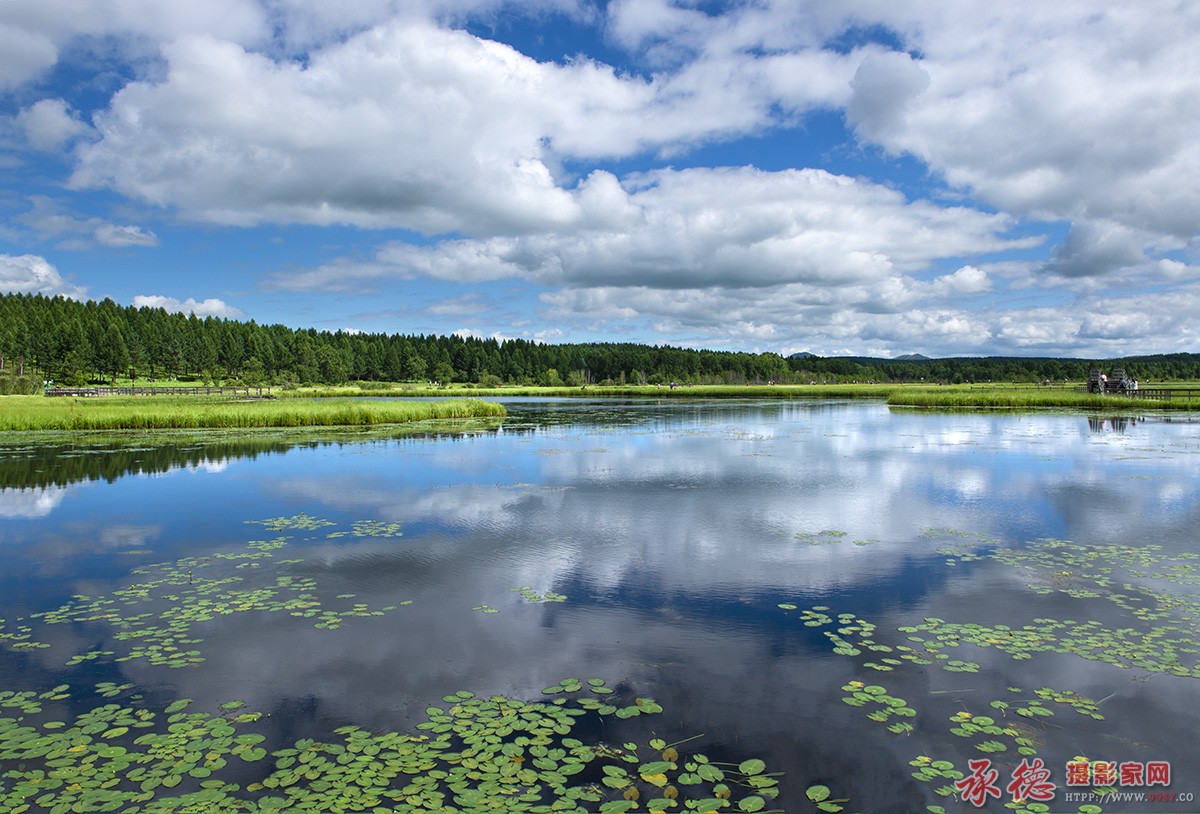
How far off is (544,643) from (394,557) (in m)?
5.19

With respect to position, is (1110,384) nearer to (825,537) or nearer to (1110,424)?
(1110,424)

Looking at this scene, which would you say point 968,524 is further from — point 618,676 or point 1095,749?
point 618,676

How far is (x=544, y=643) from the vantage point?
8.18 m

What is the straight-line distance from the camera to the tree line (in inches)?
4215

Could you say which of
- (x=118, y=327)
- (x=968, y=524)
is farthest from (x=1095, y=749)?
(x=118, y=327)

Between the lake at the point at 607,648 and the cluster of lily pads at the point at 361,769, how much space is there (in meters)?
0.03

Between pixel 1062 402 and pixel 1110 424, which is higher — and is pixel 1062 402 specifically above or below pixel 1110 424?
above

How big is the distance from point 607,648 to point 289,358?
143 m

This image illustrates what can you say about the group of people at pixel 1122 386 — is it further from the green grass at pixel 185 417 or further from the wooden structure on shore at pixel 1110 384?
the green grass at pixel 185 417

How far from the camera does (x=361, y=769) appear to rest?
5.47 metres

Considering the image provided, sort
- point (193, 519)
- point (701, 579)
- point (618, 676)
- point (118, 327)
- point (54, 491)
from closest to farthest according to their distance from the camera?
1. point (618, 676)
2. point (701, 579)
3. point (193, 519)
4. point (54, 491)
5. point (118, 327)

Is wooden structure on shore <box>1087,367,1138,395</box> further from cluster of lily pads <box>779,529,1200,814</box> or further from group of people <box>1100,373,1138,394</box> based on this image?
cluster of lily pads <box>779,529,1200,814</box>
